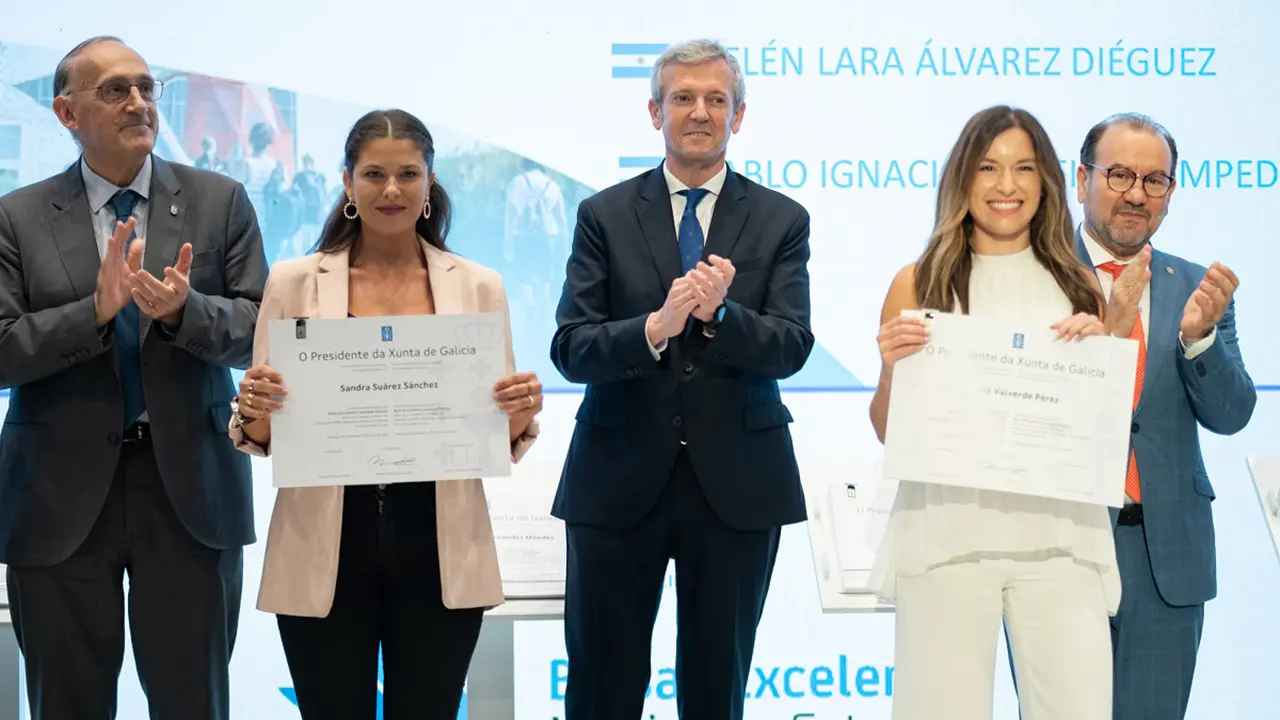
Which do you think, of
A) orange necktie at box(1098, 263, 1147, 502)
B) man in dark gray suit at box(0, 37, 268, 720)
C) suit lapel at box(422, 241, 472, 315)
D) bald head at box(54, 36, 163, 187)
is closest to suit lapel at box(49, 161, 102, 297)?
man in dark gray suit at box(0, 37, 268, 720)

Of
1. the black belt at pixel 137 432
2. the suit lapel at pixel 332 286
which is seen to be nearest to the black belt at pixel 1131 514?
the suit lapel at pixel 332 286

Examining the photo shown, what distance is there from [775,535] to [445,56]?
93.8 inches

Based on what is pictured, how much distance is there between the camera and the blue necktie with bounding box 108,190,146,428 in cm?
300

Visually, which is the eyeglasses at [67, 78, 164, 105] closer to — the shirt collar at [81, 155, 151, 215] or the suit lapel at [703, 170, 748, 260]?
the shirt collar at [81, 155, 151, 215]

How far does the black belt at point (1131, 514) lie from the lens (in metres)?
3.04

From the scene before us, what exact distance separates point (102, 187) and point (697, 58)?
5.06 ft

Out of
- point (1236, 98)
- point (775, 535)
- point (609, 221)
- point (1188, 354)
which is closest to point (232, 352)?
point (609, 221)

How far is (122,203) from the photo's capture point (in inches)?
122

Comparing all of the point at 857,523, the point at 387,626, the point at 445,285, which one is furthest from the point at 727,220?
the point at 387,626

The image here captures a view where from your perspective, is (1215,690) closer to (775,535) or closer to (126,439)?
(775,535)

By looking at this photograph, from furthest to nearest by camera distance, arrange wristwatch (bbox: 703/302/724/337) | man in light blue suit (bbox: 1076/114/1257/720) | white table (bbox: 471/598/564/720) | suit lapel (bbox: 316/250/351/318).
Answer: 1. white table (bbox: 471/598/564/720)
2. man in light blue suit (bbox: 1076/114/1257/720)
3. wristwatch (bbox: 703/302/724/337)
4. suit lapel (bbox: 316/250/351/318)

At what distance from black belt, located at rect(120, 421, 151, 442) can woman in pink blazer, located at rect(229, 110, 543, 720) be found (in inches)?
12.3

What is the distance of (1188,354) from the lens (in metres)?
3.02
